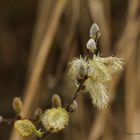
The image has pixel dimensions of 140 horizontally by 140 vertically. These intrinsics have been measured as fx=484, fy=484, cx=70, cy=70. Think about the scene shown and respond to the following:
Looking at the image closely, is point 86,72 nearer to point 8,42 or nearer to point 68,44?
point 68,44

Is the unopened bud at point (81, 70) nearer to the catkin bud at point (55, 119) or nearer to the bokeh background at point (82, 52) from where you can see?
the catkin bud at point (55, 119)

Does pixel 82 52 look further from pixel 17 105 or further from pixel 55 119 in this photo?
pixel 55 119

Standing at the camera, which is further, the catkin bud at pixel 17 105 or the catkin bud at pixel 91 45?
the catkin bud at pixel 17 105

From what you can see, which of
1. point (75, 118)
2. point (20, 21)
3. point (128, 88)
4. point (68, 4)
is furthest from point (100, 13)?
point (20, 21)

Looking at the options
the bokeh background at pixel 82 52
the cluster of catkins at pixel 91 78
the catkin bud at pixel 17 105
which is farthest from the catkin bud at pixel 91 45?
the bokeh background at pixel 82 52

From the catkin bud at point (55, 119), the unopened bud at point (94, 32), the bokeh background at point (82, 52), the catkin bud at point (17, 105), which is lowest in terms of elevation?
the catkin bud at point (55, 119)

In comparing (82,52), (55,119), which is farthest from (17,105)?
(82,52)

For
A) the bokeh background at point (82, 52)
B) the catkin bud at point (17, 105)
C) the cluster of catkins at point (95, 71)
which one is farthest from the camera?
the bokeh background at point (82, 52)

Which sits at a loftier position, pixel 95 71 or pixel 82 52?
A: pixel 82 52

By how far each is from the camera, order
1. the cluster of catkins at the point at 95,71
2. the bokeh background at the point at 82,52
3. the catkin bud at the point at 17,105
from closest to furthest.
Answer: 1. the cluster of catkins at the point at 95,71
2. the catkin bud at the point at 17,105
3. the bokeh background at the point at 82,52

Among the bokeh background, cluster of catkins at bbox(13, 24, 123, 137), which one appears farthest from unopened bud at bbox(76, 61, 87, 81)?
the bokeh background
